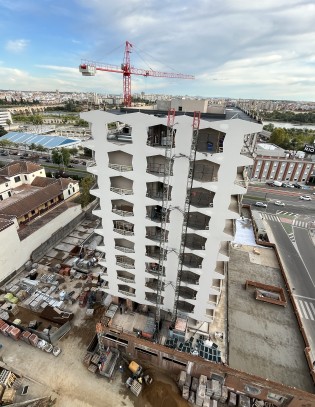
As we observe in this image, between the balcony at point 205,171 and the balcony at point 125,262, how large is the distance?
42.6 feet

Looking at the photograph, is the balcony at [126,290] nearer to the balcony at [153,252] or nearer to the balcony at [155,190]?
the balcony at [153,252]

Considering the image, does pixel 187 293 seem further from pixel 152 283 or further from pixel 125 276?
pixel 125 276

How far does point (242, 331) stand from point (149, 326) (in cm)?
1087

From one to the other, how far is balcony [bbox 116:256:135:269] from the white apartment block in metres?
0.11

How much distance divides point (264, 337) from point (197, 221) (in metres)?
16.0

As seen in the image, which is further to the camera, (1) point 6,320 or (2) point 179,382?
(1) point 6,320

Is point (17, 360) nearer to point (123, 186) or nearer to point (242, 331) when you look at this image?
point (123, 186)

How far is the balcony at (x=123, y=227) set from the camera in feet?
76.4

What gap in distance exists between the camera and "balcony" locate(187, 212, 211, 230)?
21.0 meters

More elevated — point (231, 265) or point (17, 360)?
point (231, 265)

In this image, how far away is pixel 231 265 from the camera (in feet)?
112

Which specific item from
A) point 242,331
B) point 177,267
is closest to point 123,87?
point 177,267

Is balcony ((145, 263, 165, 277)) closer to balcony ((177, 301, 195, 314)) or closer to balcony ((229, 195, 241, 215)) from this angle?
balcony ((177, 301, 195, 314))

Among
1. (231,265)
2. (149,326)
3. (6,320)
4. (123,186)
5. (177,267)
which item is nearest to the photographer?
(123,186)
